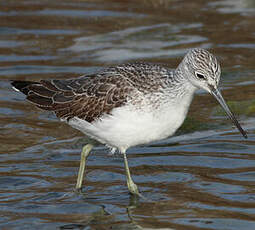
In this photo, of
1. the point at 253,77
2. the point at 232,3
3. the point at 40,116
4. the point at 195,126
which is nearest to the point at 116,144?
the point at 195,126

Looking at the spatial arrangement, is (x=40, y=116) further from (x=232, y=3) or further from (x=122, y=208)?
(x=232, y=3)

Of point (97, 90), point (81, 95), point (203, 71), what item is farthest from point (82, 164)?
point (203, 71)

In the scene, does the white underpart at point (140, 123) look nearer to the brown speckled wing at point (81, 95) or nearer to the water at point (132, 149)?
the brown speckled wing at point (81, 95)

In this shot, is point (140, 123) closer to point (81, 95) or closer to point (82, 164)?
point (81, 95)

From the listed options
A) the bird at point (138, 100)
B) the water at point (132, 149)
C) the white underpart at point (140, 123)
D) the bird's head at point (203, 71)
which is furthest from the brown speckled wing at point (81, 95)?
the water at point (132, 149)

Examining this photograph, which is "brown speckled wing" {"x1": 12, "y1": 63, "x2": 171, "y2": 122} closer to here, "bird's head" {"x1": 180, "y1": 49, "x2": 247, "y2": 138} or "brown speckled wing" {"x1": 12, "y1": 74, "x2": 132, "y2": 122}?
"brown speckled wing" {"x1": 12, "y1": 74, "x2": 132, "y2": 122}
